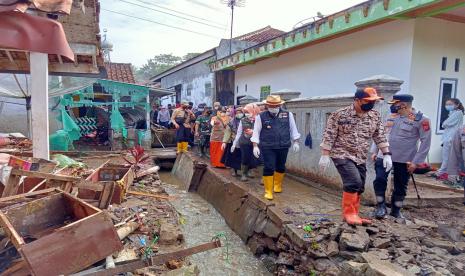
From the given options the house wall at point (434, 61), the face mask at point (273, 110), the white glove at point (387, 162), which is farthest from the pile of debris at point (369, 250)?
the house wall at point (434, 61)

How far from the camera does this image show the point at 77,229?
287 cm

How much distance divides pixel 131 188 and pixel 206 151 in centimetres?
425

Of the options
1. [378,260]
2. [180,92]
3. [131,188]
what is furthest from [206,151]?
[180,92]

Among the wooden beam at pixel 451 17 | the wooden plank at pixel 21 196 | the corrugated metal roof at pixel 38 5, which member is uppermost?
the wooden beam at pixel 451 17

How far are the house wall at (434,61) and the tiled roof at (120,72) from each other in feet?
37.8

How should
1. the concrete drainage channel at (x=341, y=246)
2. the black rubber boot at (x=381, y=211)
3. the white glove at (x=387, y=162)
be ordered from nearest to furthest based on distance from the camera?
1. the concrete drainage channel at (x=341, y=246)
2. the white glove at (x=387, y=162)
3. the black rubber boot at (x=381, y=211)

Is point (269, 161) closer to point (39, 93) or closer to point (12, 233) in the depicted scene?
point (39, 93)

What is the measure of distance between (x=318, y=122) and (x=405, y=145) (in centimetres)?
228

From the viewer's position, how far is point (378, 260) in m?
3.24

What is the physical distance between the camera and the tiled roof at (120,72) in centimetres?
1481

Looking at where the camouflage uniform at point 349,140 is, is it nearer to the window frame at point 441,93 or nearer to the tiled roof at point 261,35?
the window frame at point 441,93

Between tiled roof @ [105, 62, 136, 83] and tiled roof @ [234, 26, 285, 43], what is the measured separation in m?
6.05

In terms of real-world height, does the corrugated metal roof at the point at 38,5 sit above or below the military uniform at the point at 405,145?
above

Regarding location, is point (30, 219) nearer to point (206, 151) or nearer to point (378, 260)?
point (378, 260)
